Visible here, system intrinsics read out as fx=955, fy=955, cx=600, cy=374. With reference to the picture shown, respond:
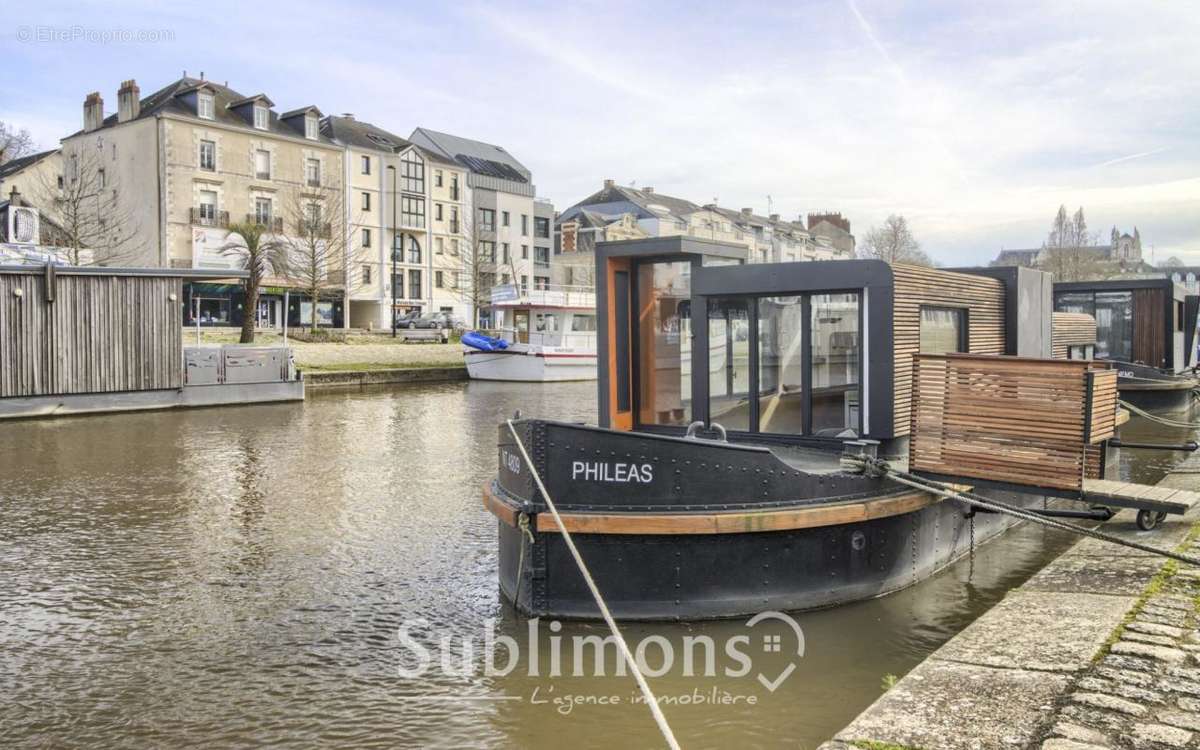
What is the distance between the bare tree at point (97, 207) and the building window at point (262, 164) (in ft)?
20.1

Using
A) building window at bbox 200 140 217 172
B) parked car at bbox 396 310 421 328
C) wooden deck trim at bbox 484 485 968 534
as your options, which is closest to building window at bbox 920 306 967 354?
wooden deck trim at bbox 484 485 968 534

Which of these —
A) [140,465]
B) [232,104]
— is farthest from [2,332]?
[232,104]

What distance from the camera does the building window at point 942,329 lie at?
9523 mm

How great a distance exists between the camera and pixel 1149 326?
25.2 meters

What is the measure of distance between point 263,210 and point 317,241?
3763 millimetres

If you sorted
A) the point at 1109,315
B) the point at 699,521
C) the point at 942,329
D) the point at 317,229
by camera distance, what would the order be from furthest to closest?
the point at 317,229, the point at 1109,315, the point at 942,329, the point at 699,521

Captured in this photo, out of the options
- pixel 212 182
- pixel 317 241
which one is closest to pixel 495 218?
A: pixel 317 241

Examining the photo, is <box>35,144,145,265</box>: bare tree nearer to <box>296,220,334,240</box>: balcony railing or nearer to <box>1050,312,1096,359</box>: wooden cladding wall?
<box>296,220,334,240</box>: balcony railing

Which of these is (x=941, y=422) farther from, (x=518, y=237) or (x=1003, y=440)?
(x=518, y=237)

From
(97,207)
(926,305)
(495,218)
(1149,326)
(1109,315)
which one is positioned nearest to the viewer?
(926,305)

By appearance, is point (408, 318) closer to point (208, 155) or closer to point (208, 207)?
point (208, 207)

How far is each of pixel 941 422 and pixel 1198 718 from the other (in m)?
3.97

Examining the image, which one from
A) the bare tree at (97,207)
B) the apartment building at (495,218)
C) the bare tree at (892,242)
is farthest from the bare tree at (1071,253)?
the bare tree at (97,207)

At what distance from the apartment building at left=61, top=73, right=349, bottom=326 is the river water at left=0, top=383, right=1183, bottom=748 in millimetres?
30699
